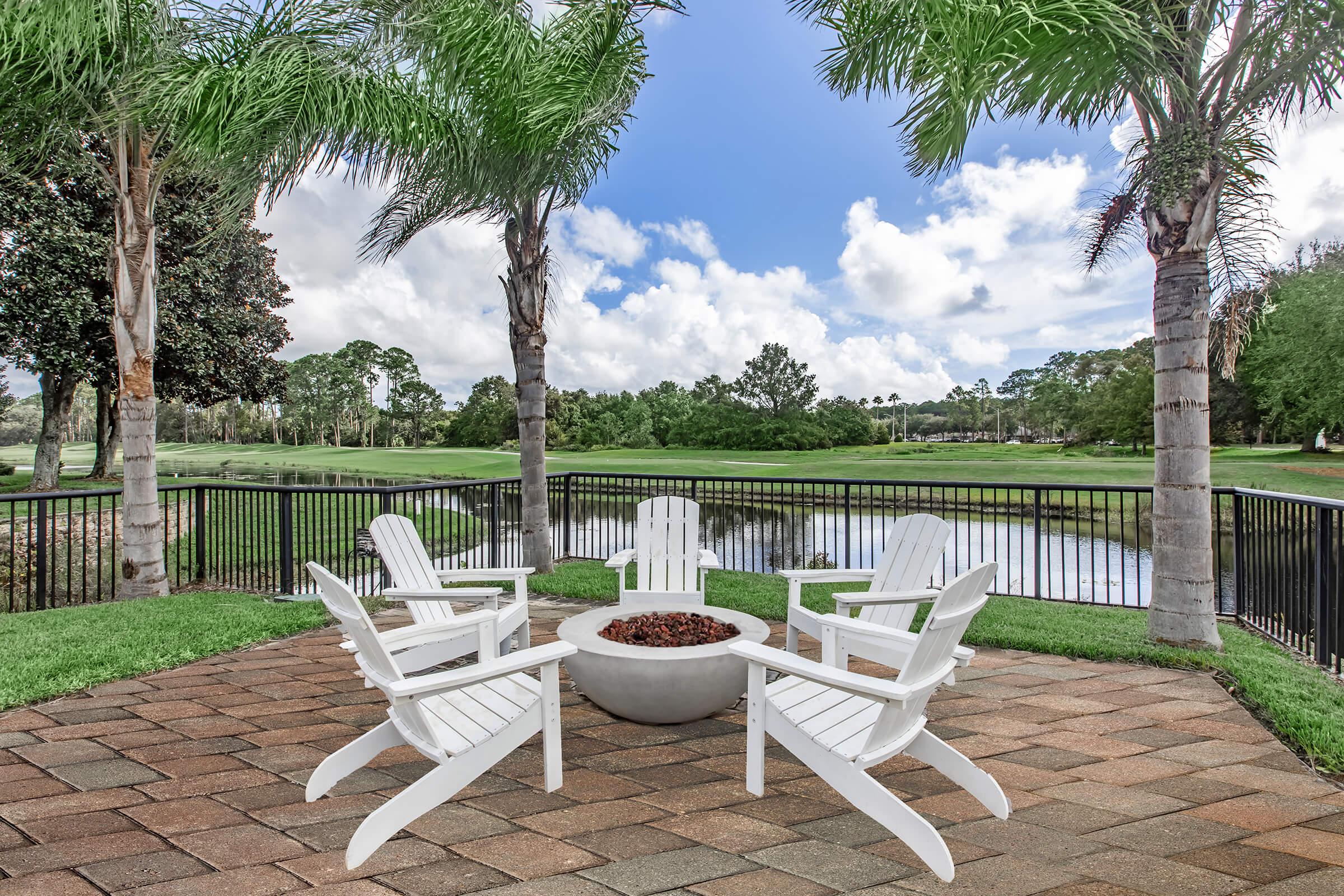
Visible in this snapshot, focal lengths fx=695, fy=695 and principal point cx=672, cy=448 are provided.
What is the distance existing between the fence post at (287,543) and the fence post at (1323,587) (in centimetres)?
721

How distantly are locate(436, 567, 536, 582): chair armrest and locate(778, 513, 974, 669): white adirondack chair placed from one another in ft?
4.71

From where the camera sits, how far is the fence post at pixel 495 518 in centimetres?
679

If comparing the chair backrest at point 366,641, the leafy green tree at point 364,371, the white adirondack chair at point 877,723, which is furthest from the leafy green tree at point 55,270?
the leafy green tree at point 364,371

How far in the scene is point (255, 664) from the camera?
155 inches

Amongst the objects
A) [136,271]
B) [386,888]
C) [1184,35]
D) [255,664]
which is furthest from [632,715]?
[136,271]

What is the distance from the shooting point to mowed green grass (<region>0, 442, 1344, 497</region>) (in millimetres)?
21906

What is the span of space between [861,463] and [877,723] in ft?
105

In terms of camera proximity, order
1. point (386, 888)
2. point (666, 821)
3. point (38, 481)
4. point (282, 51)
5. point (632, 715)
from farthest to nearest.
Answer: point (38, 481) < point (282, 51) < point (632, 715) < point (666, 821) < point (386, 888)

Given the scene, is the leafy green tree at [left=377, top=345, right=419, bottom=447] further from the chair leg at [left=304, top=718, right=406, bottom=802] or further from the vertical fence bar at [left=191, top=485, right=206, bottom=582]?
the chair leg at [left=304, top=718, right=406, bottom=802]

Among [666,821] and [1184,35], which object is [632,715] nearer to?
[666,821]

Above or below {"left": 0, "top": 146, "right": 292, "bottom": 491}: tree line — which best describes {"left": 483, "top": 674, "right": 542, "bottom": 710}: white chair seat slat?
below

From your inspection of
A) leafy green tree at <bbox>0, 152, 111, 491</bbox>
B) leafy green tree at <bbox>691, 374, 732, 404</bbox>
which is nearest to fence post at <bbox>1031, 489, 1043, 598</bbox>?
leafy green tree at <bbox>0, 152, 111, 491</bbox>

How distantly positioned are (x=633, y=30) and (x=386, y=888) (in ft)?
21.4

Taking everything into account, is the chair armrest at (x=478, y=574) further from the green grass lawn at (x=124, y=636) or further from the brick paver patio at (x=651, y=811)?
the green grass lawn at (x=124, y=636)
